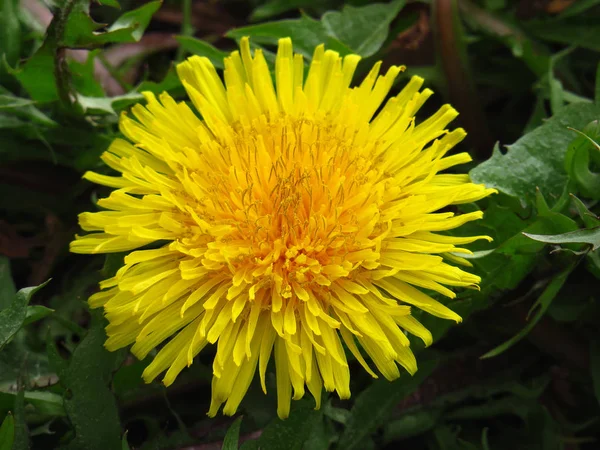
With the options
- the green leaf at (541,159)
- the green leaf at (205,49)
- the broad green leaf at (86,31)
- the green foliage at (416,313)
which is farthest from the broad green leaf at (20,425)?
the green leaf at (541,159)

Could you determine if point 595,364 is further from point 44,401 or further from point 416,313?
point 44,401

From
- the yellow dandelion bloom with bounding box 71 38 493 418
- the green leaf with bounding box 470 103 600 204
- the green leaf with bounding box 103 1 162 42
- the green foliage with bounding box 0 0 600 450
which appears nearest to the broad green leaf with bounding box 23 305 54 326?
the green foliage with bounding box 0 0 600 450

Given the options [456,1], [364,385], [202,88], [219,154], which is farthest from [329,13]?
[364,385]

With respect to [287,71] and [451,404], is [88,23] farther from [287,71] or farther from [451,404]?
[451,404]

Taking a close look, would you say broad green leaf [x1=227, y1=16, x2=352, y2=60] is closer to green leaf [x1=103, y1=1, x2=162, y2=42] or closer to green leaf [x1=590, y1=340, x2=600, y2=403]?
green leaf [x1=103, y1=1, x2=162, y2=42]

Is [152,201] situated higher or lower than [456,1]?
lower

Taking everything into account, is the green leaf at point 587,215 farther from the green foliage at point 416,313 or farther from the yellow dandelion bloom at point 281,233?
the yellow dandelion bloom at point 281,233
